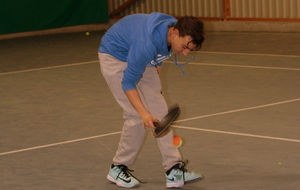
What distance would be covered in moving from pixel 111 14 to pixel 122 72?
13975 mm

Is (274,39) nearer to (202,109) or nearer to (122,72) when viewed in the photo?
(202,109)

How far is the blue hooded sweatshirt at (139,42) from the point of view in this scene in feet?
11.7

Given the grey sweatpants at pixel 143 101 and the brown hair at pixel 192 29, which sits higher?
the brown hair at pixel 192 29

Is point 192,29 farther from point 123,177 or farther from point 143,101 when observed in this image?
point 123,177

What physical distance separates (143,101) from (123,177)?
531 millimetres

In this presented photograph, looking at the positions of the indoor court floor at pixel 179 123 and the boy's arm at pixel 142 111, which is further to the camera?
the indoor court floor at pixel 179 123

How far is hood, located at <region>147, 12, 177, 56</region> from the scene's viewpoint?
3.61 meters

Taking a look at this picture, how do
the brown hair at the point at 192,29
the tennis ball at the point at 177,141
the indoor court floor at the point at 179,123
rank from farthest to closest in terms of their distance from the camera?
the indoor court floor at the point at 179,123
the tennis ball at the point at 177,141
the brown hair at the point at 192,29

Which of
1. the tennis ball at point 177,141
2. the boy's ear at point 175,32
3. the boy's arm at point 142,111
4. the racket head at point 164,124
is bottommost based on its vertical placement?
the tennis ball at point 177,141

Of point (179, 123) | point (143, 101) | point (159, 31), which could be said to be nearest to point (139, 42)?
point (159, 31)

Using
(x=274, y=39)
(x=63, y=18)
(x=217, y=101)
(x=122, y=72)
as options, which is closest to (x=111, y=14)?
(x=63, y=18)

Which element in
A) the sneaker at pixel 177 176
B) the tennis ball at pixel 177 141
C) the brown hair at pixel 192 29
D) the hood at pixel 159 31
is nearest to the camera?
the brown hair at pixel 192 29

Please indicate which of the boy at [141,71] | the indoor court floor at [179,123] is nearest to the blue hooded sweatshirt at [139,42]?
the boy at [141,71]

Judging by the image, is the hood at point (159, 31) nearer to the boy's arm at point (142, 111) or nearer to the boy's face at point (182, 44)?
the boy's face at point (182, 44)
